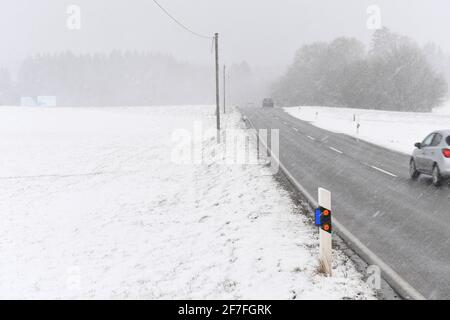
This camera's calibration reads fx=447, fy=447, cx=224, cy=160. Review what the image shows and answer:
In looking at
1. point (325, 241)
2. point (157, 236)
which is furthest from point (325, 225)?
point (157, 236)

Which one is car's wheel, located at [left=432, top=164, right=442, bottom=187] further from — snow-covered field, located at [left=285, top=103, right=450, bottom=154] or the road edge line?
snow-covered field, located at [left=285, top=103, right=450, bottom=154]

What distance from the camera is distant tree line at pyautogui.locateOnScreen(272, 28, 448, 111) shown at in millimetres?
68125

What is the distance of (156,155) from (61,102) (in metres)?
135

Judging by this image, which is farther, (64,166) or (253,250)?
(64,166)

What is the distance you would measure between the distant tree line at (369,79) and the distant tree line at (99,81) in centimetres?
7712

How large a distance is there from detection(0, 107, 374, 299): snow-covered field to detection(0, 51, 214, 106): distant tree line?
134899 mm

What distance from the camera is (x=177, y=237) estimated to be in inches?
390

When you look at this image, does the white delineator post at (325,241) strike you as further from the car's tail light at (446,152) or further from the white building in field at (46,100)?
the white building in field at (46,100)

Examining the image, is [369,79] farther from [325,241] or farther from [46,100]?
[46,100]

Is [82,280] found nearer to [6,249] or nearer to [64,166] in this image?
[6,249]

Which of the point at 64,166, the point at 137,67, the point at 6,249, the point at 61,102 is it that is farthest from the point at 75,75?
the point at 6,249

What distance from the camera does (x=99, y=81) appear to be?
154875mm
